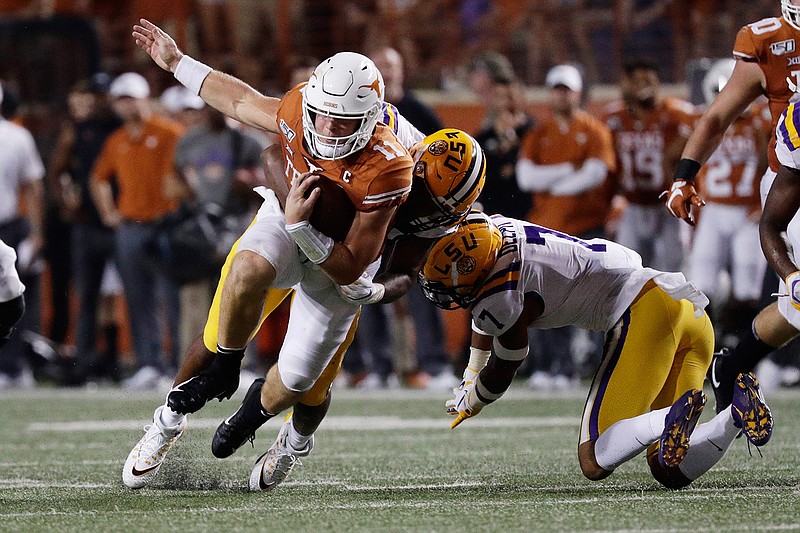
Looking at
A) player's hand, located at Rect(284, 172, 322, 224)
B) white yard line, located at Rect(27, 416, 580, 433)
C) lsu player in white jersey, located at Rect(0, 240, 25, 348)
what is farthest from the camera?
white yard line, located at Rect(27, 416, 580, 433)

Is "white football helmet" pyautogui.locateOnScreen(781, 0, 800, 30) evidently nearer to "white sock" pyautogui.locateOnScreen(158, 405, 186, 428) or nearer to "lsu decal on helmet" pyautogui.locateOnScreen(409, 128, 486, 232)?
"lsu decal on helmet" pyautogui.locateOnScreen(409, 128, 486, 232)

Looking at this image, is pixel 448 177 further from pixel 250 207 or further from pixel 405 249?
pixel 250 207

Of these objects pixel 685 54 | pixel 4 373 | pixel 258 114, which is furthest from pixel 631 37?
pixel 258 114

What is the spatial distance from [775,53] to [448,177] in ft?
4.72

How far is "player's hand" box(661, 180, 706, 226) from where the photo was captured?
15.2 feet

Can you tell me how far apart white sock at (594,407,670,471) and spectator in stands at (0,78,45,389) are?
17.6 feet

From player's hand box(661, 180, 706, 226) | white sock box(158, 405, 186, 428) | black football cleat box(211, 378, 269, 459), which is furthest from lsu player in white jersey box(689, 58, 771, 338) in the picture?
white sock box(158, 405, 186, 428)

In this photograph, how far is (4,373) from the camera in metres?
8.73

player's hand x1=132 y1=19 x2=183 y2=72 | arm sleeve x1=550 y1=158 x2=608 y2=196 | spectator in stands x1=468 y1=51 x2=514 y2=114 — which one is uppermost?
player's hand x1=132 y1=19 x2=183 y2=72

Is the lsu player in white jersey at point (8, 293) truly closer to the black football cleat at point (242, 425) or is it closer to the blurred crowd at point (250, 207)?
the black football cleat at point (242, 425)

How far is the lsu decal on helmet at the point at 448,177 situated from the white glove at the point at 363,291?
→ 0.28 m

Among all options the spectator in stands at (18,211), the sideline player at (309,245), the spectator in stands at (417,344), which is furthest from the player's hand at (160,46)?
the spectator in stands at (18,211)

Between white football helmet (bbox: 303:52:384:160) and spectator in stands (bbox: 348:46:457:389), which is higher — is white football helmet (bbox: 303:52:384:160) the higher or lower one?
the higher one

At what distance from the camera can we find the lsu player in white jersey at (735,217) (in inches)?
315
